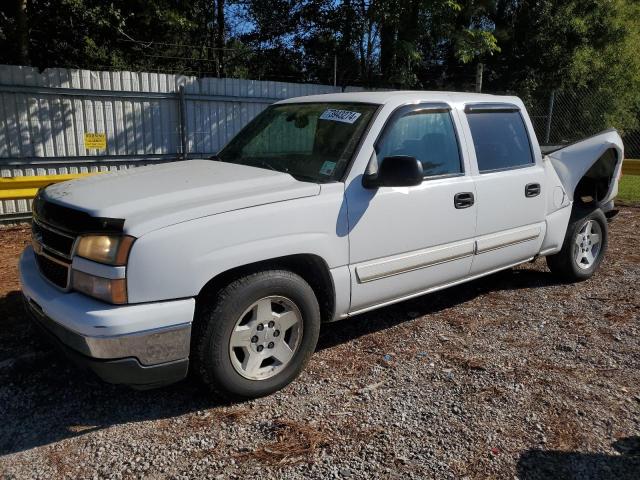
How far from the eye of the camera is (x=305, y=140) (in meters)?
3.79

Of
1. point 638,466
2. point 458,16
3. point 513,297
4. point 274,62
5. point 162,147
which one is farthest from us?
point 274,62

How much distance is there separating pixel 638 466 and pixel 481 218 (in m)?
2.03

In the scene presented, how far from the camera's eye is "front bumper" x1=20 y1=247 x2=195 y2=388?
2.62 metres

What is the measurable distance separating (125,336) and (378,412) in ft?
4.88

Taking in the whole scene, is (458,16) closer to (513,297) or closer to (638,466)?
(513,297)

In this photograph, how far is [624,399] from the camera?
330 centimetres

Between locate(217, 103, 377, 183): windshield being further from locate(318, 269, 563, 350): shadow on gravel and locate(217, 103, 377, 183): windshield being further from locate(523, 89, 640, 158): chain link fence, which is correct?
locate(523, 89, 640, 158): chain link fence

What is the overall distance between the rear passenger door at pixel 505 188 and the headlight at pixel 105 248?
2.67 metres

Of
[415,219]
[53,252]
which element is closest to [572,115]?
[415,219]

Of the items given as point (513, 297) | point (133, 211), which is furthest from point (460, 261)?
point (133, 211)

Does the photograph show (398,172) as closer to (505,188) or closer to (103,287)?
(505,188)

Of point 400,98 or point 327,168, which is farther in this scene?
point 400,98

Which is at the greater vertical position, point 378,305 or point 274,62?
point 274,62

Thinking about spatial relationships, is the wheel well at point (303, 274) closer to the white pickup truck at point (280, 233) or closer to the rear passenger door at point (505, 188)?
the white pickup truck at point (280, 233)
